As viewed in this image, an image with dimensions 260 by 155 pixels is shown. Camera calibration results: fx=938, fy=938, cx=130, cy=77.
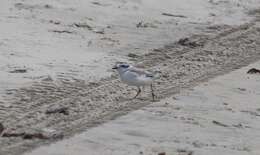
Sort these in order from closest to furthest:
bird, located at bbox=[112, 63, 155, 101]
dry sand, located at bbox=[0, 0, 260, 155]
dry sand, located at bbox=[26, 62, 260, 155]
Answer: dry sand, located at bbox=[26, 62, 260, 155], dry sand, located at bbox=[0, 0, 260, 155], bird, located at bbox=[112, 63, 155, 101]

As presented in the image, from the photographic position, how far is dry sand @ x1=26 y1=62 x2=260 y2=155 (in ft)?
28.0

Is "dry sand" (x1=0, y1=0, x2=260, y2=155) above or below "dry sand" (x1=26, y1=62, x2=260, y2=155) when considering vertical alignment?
above

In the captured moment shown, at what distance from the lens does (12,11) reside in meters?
15.3

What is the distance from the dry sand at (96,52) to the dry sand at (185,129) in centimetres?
23

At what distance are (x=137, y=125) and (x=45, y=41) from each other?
14.5 feet

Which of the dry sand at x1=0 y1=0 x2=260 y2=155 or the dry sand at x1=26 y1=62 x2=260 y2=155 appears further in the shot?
the dry sand at x1=0 y1=0 x2=260 y2=155

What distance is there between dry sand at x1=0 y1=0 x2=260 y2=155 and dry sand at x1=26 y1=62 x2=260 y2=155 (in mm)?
227

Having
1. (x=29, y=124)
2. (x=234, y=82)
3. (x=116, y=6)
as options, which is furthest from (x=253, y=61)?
(x=29, y=124)

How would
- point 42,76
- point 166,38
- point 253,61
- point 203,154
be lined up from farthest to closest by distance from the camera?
point 166,38, point 253,61, point 42,76, point 203,154

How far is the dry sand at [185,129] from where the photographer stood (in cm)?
854

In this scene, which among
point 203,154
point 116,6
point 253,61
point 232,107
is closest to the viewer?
point 203,154

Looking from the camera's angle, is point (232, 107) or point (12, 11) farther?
point (12, 11)

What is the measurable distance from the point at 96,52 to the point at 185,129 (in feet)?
13.4

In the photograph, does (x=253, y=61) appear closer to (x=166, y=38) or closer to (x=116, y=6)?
(x=166, y=38)
